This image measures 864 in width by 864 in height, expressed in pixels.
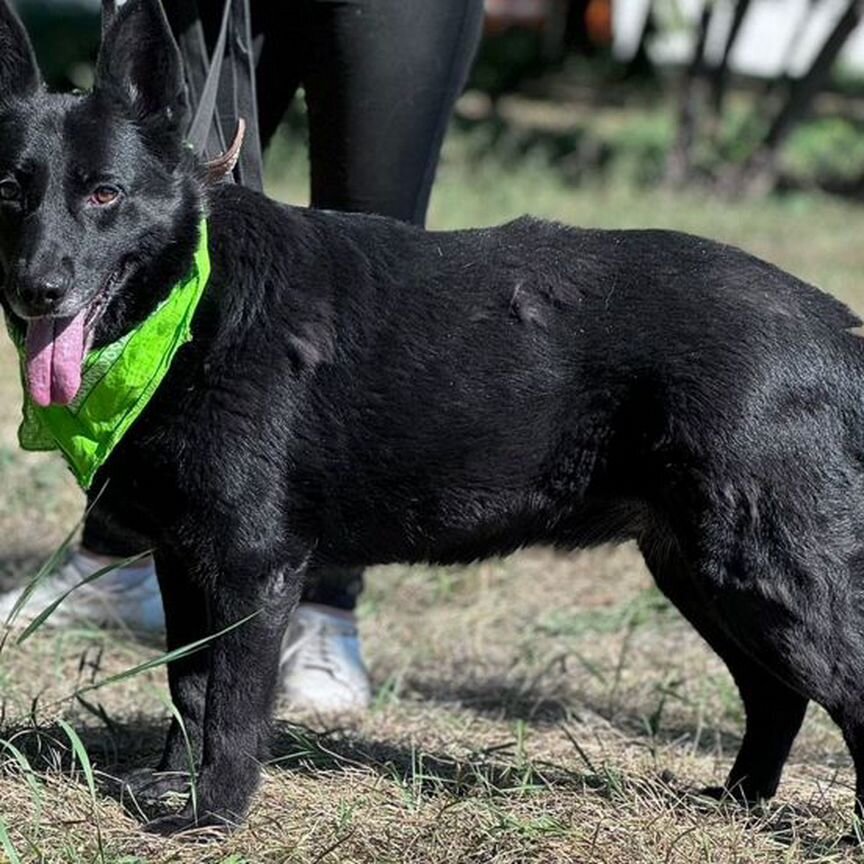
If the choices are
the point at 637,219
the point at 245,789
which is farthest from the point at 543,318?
the point at 637,219

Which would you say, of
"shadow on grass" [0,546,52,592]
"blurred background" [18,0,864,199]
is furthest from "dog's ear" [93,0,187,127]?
"blurred background" [18,0,864,199]

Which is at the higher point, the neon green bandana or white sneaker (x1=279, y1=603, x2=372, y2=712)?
the neon green bandana

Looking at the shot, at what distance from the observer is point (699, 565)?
325 cm

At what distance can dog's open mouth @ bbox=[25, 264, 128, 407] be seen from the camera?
10.2 ft

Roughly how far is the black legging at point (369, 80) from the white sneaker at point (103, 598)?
0.91 metres

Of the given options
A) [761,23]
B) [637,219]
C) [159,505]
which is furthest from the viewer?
[761,23]

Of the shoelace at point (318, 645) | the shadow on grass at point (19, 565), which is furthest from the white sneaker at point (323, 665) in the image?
the shadow on grass at point (19, 565)

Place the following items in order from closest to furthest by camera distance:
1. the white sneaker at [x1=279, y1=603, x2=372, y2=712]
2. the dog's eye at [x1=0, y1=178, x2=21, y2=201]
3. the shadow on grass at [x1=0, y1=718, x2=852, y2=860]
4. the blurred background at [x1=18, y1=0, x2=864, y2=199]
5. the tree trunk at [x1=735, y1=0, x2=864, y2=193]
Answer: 1. the dog's eye at [x1=0, y1=178, x2=21, y2=201]
2. the shadow on grass at [x1=0, y1=718, x2=852, y2=860]
3. the white sneaker at [x1=279, y1=603, x2=372, y2=712]
4. the tree trunk at [x1=735, y1=0, x2=864, y2=193]
5. the blurred background at [x1=18, y1=0, x2=864, y2=199]

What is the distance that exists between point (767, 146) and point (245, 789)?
1307 cm

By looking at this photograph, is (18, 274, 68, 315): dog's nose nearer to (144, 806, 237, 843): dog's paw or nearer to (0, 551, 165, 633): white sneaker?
(144, 806, 237, 843): dog's paw

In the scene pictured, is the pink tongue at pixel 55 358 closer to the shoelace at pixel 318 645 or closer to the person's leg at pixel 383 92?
the person's leg at pixel 383 92

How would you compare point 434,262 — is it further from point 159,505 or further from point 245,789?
point 245,789

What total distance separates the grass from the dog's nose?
70 centimetres

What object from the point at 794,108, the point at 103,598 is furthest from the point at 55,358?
the point at 794,108
